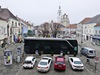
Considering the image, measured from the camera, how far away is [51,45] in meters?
30.6

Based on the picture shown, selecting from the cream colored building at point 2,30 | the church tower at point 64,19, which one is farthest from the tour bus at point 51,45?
the church tower at point 64,19

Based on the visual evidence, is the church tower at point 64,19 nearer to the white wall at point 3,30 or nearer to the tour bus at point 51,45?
the white wall at point 3,30

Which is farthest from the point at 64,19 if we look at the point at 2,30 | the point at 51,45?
the point at 51,45

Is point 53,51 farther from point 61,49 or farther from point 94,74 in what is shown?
point 94,74

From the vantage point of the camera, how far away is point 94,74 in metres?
20.0

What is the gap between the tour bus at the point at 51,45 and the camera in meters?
30.4

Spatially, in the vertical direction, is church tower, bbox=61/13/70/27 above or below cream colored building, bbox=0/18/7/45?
above

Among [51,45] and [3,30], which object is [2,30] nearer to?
[3,30]

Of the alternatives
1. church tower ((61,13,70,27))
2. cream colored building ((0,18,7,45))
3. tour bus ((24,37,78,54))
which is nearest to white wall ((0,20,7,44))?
cream colored building ((0,18,7,45))

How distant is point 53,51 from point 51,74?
11.5 m

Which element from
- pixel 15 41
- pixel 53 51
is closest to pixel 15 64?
pixel 53 51

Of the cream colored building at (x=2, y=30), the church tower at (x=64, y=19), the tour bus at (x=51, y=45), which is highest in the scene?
the church tower at (x=64, y=19)

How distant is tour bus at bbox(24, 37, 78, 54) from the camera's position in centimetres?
3044

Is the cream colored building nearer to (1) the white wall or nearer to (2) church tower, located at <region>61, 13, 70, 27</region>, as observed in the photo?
(1) the white wall
